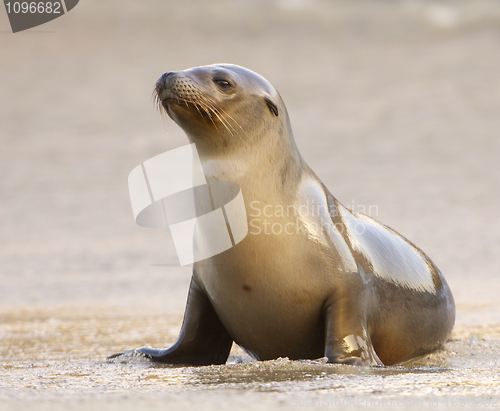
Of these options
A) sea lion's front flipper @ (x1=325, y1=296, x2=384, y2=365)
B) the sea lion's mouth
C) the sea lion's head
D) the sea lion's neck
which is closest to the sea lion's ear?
the sea lion's head

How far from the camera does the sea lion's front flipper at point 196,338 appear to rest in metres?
3.46

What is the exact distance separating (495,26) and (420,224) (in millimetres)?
9927

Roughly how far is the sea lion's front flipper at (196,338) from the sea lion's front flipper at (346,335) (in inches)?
27.5

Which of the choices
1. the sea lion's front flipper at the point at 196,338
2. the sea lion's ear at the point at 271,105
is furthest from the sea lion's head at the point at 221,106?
the sea lion's front flipper at the point at 196,338

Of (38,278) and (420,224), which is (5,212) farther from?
(420,224)

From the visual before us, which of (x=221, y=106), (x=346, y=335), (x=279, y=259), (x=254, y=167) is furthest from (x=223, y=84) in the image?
(x=346, y=335)

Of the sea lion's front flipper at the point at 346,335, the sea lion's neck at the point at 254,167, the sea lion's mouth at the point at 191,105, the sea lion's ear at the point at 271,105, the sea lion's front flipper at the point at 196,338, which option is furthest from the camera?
the sea lion's front flipper at the point at 196,338

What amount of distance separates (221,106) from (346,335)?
113cm

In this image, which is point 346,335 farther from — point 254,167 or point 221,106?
point 221,106

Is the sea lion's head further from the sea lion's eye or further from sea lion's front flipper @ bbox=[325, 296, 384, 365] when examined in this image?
sea lion's front flipper @ bbox=[325, 296, 384, 365]

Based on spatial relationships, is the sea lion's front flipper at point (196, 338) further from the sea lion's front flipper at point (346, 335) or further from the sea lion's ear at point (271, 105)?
the sea lion's ear at point (271, 105)

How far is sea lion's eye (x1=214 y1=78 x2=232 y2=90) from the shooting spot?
123 inches

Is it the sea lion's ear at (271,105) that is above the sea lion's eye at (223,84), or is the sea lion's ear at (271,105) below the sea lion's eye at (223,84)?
below

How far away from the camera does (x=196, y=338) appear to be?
3.49 m
